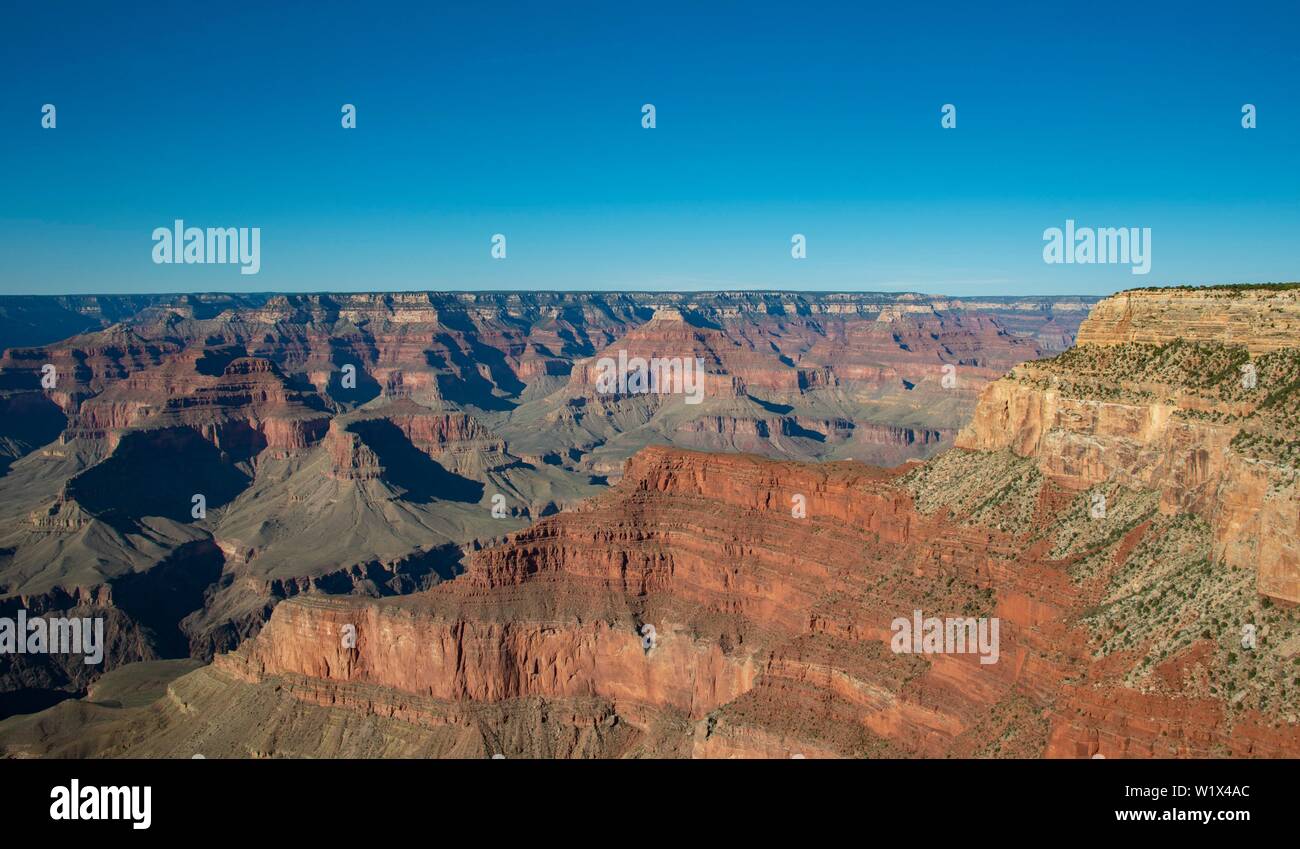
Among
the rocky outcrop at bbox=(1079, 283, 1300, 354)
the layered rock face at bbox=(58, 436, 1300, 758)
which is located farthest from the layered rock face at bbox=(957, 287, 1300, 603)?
the layered rock face at bbox=(58, 436, 1300, 758)

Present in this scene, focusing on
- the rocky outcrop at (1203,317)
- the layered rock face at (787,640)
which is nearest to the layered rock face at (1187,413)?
the rocky outcrop at (1203,317)

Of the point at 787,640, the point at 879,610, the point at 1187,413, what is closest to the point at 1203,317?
the point at 1187,413

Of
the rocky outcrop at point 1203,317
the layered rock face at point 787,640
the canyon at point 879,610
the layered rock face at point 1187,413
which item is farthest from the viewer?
the rocky outcrop at point 1203,317

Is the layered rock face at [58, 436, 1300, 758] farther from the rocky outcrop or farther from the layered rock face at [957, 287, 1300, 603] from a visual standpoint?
the rocky outcrop

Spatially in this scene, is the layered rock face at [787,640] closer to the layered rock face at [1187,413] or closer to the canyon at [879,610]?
the canyon at [879,610]

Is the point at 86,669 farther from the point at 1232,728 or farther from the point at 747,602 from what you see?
the point at 1232,728

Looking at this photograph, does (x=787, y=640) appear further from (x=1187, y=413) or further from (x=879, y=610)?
(x=1187, y=413)

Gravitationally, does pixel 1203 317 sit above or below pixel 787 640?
above

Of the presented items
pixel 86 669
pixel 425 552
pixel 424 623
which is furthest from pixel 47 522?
pixel 424 623

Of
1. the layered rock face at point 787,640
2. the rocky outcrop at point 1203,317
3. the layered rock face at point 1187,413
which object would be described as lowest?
the layered rock face at point 787,640

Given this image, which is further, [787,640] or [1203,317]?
[787,640]

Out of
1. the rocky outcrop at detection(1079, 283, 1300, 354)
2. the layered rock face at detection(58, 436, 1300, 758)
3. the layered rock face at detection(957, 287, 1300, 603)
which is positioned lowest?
the layered rock face at detection(58, 436, 1300, 758)
